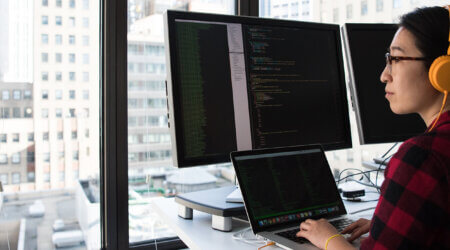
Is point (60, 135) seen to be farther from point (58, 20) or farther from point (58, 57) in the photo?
point (58, 20)

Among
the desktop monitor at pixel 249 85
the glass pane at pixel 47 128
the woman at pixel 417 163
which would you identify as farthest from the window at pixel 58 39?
the woman at pixel 417 163

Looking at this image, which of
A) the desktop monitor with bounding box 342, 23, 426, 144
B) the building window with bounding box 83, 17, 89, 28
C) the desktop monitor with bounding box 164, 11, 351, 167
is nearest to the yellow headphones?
the desktop monitor with bounding box 164, 11, 351, 167

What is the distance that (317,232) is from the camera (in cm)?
105

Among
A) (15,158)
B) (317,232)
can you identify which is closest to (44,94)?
(15,158)

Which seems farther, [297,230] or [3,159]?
[3,159]

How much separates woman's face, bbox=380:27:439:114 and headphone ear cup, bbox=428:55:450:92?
42 mm

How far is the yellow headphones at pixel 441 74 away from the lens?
0.88 m

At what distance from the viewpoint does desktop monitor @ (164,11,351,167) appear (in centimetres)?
121

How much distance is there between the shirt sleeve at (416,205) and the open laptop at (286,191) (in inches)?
10.6

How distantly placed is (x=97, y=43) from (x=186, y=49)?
68cm

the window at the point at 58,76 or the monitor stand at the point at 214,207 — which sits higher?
the window at the point at 58,76

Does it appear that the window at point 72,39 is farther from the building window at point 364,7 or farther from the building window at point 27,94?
the building window at point 364,7

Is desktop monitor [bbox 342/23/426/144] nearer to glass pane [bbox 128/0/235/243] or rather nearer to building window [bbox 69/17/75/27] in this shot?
glass pane [bbox 128/0/235/243]

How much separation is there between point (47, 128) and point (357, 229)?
3.97 feet
